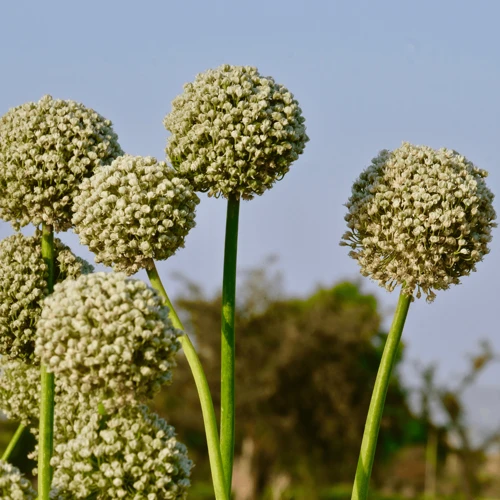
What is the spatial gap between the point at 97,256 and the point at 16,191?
52 centimetres

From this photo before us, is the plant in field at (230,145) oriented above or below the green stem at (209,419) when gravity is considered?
above

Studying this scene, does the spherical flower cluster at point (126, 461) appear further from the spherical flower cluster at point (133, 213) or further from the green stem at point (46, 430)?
the spherical flower cluster at point (133, 213)

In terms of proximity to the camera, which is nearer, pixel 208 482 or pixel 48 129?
pixel 48 129

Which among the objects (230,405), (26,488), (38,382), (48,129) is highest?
(48,129)

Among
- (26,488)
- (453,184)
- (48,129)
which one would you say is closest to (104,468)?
(26,488)

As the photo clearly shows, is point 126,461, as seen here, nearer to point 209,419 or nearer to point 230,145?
point 209,419

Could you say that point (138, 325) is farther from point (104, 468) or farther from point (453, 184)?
point (453, 184)

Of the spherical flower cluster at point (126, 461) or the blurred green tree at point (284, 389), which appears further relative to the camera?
the blurred green tree at point (284, 389)

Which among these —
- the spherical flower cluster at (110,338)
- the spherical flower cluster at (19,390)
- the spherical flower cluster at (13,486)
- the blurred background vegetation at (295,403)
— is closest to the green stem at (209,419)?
the spherical flower cluster at (110,338)

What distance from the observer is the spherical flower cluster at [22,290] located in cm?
380

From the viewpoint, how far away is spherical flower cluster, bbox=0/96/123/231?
376cm

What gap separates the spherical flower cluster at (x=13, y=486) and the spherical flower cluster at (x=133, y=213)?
3.11 ft

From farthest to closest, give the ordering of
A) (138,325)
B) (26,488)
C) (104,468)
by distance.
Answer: (26,488) < (104,468) < (138,325)

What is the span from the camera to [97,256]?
3615mm
